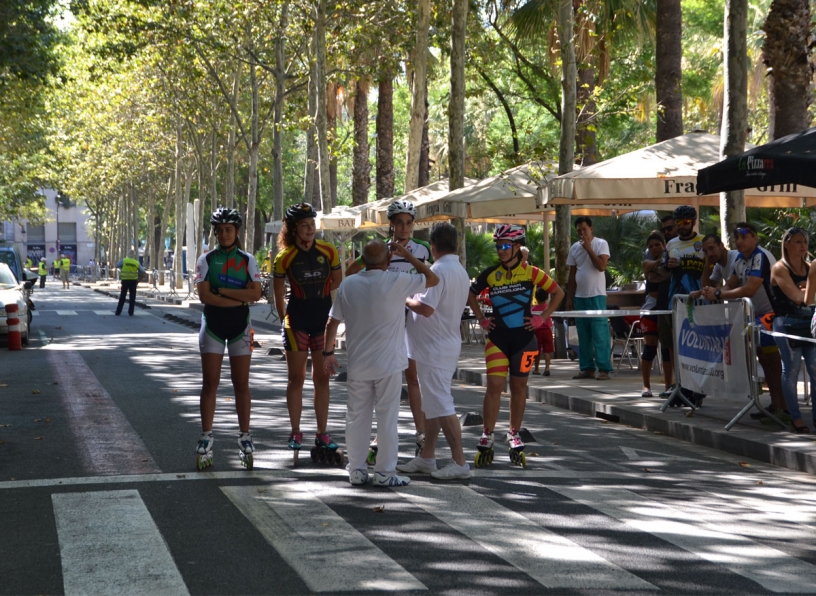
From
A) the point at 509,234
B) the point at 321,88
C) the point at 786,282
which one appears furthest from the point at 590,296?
the point at 321,88

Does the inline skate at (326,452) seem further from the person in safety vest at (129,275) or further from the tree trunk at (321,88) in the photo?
the person in safety vest at (129,275)

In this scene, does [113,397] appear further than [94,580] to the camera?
Yes

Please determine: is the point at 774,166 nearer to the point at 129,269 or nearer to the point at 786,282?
the point at 786,282

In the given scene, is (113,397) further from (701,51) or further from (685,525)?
(701,51)

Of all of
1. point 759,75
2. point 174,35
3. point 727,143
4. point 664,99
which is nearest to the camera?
point 727,143

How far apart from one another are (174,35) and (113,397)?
20.8m

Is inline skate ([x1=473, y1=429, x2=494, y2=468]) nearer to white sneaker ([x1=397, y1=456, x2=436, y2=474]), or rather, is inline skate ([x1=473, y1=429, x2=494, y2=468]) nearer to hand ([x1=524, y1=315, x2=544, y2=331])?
→ white sneaker ([x1=397, y1=456, x2=436, y2=474])

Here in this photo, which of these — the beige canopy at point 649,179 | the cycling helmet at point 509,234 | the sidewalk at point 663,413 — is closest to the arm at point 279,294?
the cycling helmet at point 509,234

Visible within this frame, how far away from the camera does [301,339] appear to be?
8.66m

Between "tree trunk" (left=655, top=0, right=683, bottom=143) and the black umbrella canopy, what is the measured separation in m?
9.67

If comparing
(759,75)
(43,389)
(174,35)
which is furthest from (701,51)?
(43,389)

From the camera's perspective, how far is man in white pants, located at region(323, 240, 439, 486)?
25.3ft

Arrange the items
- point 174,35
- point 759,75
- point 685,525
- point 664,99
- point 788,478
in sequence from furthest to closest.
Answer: point 759,75 → point 174,35 → point 664,99 → point 788,478 → point 685,525

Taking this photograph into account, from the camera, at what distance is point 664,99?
69.2 ft
